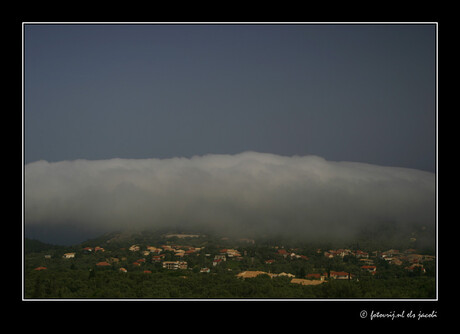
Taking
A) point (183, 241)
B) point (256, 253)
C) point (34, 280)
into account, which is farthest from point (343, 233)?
point (34, 280)

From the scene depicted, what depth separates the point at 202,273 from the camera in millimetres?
13086

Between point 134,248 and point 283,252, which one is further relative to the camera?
point 134,248

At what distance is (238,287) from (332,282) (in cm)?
219

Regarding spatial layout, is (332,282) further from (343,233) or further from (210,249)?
(210,249)

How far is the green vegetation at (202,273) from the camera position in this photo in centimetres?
1127

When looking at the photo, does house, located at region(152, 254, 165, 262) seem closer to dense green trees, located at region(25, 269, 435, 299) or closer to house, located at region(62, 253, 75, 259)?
dense green trees, located at region(25, 269, 435, 299)

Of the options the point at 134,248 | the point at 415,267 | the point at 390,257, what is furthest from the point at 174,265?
the point at 415,267

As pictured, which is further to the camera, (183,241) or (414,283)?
(183,241)

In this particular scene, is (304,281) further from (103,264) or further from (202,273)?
(103,264)

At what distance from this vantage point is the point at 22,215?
9.72 meters

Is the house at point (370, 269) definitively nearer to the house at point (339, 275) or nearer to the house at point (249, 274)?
the house at point (339, 275)

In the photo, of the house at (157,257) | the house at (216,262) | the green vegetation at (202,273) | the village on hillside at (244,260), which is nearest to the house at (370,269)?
the village on hillside at (244,260)

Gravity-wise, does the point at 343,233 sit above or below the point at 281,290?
above

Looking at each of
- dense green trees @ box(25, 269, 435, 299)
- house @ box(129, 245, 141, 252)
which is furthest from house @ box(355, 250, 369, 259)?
house @ box(129, 245, 141, 252)
